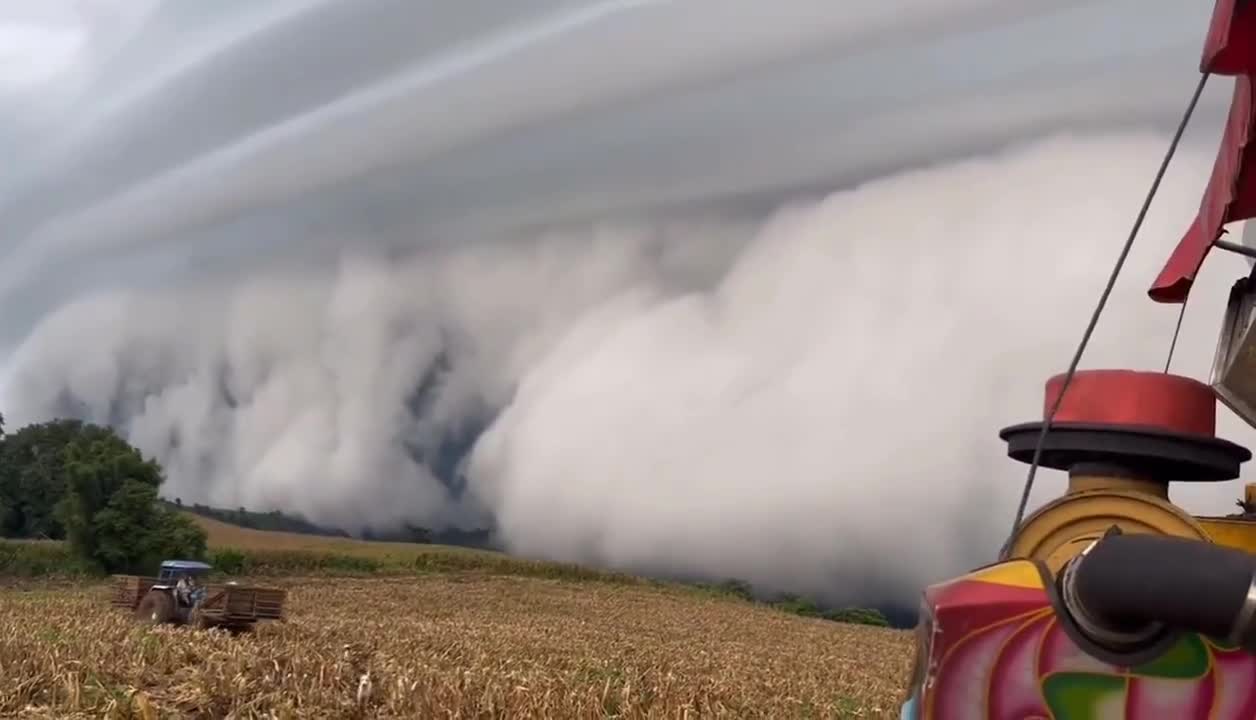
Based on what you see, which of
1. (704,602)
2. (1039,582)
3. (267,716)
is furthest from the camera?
(704,602)

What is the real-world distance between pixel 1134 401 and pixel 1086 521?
496 millimetres

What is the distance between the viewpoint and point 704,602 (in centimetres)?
5528

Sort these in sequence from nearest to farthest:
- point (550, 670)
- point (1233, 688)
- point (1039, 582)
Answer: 1. point (1233, 688)
2. point (1039, 582)
3. point (550, 670)

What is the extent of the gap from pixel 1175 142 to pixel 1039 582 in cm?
157

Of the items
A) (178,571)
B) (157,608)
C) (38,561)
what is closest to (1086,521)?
(157,608)

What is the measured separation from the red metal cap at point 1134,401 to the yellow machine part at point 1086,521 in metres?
0.29

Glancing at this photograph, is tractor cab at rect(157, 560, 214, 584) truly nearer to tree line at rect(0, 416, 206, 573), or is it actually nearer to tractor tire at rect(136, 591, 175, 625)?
tractor tire at rect(136, 591, 175, 625)

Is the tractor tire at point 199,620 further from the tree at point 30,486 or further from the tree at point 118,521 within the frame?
the tree at point 30,486

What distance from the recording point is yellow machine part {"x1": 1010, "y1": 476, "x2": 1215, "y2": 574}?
10.3 ft

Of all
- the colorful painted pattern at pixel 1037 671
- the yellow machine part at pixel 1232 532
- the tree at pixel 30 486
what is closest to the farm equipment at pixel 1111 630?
the colorful painted pattern at pixel 1037 671

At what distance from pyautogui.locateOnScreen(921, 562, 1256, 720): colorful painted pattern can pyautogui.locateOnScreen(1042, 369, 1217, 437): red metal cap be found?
1.51m

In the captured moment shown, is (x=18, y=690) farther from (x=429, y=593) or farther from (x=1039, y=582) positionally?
(x=429, y=593)

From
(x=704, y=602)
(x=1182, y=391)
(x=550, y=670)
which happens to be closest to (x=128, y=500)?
(x=704, y=602)

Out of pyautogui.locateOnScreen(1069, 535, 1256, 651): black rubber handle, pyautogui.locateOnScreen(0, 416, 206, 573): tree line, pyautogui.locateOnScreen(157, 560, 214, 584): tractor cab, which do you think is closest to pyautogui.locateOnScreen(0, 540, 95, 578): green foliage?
pyautogui.locateOnScreen(0, 416, 206, 573): tree line
